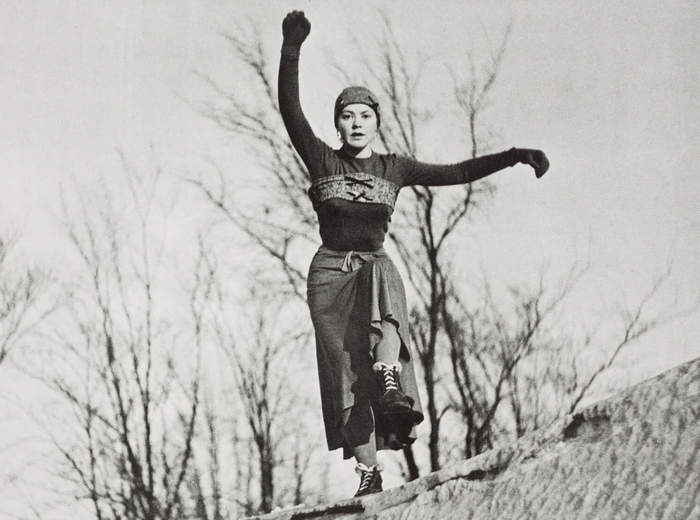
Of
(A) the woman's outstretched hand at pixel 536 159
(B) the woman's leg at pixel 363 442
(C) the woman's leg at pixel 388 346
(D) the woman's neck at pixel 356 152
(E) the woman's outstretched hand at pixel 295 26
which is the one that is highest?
(E) the woman's outstretched hand at pixel 295 26

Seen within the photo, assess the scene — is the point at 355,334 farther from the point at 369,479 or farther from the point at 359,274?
the point at 369,479

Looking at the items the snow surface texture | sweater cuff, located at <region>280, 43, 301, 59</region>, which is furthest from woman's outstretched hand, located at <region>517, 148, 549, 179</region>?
the snow surface texture

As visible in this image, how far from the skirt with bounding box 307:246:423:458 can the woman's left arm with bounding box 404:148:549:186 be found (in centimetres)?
38

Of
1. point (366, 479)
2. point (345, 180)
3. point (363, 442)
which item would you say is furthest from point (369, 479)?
point (345, 180)

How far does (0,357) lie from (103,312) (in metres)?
0.77

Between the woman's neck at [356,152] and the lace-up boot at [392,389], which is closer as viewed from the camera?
the lace-up boot at [392,389]

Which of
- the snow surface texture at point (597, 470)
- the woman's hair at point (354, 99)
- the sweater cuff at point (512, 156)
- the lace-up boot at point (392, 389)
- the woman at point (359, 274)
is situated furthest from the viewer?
the woman's hair at point (354, 99)

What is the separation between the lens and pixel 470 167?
168 inches

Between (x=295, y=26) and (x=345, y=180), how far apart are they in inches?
23.3

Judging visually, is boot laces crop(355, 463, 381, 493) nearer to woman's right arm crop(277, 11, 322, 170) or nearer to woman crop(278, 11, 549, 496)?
woman crop(278, 11, 549, 496)

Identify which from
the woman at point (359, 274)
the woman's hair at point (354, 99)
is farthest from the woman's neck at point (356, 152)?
the woman's hair at point (354, 99)

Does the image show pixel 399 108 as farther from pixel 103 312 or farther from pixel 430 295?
pixel 103 312

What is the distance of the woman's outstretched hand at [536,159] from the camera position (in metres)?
4.09

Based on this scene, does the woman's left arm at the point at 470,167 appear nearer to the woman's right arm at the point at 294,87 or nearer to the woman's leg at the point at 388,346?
the woman's right arm at the point at 294,87
